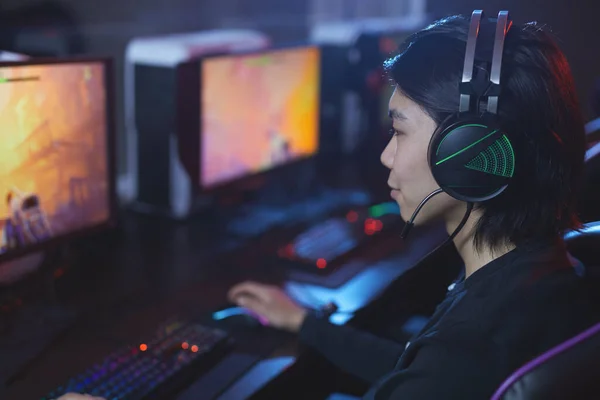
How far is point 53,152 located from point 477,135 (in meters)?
0.78

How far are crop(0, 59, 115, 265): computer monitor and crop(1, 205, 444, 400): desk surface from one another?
5.2 inches

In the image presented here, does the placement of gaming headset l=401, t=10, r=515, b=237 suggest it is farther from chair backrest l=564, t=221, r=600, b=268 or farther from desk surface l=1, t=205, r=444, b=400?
desk surface l=1, t=205, r=444, b=400

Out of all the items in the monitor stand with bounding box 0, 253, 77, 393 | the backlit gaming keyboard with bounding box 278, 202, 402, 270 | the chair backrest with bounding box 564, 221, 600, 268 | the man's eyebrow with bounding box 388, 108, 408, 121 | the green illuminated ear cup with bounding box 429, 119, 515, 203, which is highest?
the man's eyebrow with bounding box 388, 108, 408, 121

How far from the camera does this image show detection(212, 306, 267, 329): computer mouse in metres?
1.15

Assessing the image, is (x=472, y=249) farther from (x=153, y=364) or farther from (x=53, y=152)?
(x=53, y=152)

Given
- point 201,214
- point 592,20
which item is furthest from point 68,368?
point 592,20

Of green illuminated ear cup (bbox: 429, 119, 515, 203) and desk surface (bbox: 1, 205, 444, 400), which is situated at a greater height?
green illuminated ear cup (bbox: 429, 119, 515, 203)

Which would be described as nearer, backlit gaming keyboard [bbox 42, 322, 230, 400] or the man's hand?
backlit gaming keyboard [bbox 42, 322, 230, 400]

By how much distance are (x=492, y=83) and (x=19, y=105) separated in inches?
30.9

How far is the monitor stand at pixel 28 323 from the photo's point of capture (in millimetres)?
1006

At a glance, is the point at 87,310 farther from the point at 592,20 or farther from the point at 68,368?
the point at 592,20

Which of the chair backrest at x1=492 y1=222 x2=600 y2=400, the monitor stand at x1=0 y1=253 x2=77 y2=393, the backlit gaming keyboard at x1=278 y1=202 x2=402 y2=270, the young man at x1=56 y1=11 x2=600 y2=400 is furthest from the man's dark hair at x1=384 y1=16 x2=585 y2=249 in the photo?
the monitor stand at x1=0 y1=253 x2=77 y2=393

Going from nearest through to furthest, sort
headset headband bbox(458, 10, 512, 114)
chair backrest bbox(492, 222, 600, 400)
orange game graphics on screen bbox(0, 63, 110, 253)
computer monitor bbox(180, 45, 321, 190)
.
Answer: chair backrest bbox(492, 222, 600, 400) → headset headband bbox(458, 10, 512, 114) → orange game graphics on screen bbox(0, 63, 110, 253) → computer monitor bbox(180, 45, 321, 190)

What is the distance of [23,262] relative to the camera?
1.25 meters
